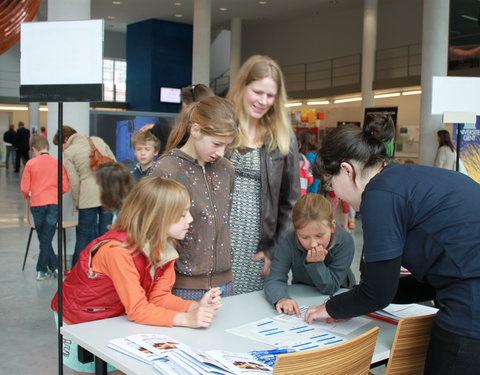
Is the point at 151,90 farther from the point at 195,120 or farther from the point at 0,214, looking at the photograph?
the point at 195,120

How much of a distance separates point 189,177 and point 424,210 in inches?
40.4

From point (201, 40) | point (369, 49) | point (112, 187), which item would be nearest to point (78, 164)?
point (112, 187)

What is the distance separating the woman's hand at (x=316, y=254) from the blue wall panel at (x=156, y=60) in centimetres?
1534

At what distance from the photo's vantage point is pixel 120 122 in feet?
25.0

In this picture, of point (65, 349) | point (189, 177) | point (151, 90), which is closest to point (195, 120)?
point (189, 177)

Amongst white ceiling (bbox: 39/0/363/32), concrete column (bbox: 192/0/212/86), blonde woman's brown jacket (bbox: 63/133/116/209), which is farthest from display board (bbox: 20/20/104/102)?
white ceiling (bbox: 39/0/363/32)

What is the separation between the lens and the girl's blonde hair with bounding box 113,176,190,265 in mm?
1932

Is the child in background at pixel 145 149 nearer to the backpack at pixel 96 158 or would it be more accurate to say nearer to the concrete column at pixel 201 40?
the backpack at pixel 96 158

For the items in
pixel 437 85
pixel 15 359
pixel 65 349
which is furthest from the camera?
pixel 437 85

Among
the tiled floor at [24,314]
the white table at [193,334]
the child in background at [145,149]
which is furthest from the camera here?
the child in background at [145,149]

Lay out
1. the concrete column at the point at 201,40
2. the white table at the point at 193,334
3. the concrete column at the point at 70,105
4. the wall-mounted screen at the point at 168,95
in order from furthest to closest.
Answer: the wall-mounted screen at the point at 168,95
the concrete column at the point at 201,40
the concrete column at the point at 70,105
the white table at the point at 193,334

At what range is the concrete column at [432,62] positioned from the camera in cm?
945

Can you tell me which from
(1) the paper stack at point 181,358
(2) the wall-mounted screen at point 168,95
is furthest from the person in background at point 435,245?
(2) the wall-mounted screen at point 168,95

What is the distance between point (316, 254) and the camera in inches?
94.9
